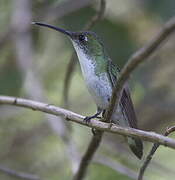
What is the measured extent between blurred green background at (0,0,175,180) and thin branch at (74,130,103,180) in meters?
1.24

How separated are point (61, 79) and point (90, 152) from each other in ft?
8.26

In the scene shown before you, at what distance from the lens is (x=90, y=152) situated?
2439mm

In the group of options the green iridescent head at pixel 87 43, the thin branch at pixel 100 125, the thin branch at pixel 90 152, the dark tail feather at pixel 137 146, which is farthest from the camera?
the green iridescent head at pixel 87 43

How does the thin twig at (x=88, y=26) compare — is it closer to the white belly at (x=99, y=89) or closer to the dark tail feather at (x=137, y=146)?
the white belly at (x=99, y=89)

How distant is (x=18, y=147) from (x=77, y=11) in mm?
1449

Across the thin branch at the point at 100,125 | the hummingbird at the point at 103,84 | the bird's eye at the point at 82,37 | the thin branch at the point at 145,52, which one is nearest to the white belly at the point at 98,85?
the hummingbird at the point at 103,84

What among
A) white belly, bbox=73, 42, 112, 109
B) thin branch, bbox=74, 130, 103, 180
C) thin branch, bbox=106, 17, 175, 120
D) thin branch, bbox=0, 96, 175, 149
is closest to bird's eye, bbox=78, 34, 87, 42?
white belly, bbox=73, 42, 112, 109

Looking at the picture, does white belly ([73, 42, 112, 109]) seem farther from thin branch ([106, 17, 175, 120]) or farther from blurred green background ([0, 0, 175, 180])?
blurred green background ([0, 0, 175, 180])

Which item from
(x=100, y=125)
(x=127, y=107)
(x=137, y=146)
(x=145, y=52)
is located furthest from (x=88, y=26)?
(x=145, y=52)

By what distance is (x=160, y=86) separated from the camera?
447 cm

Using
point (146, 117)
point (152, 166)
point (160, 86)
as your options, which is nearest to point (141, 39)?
point (160, 86)

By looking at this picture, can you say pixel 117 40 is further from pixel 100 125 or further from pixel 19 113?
pixel 100 125

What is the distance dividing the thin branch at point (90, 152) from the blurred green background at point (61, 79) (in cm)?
124

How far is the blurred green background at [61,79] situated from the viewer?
4.13 meters
